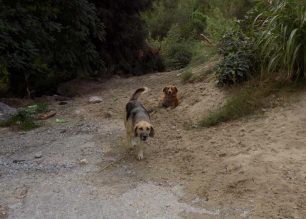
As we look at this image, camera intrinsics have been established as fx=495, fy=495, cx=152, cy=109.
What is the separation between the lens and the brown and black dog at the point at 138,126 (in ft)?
20.1

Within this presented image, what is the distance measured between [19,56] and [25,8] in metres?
1.06

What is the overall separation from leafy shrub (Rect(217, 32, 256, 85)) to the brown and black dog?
66.1 inches

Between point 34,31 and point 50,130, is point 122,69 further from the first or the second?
point 50,130

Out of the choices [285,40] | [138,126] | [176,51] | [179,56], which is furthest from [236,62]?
[176,51]

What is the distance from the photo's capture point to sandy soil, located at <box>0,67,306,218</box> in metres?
4.83

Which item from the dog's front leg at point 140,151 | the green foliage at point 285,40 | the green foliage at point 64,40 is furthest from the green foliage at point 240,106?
the green foliage at point 64,40

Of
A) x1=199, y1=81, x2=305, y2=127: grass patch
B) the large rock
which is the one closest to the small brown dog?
x1=199, y1=81, x2=305, y2=127: grass patch

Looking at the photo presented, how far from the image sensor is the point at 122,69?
1359 centimetres

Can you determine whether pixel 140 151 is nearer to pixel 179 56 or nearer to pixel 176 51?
pixel 179 56

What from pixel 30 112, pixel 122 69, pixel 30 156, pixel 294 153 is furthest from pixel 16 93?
pixel 294 153

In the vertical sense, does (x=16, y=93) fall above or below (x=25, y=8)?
below

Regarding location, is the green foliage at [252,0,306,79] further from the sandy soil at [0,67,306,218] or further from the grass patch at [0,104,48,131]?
the grass patch at [0,104,48,131]

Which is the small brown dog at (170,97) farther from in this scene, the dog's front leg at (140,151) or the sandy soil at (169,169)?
the dog's front leg at (140,151)

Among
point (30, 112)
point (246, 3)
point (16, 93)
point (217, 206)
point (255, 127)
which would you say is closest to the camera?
point (217, 206)
